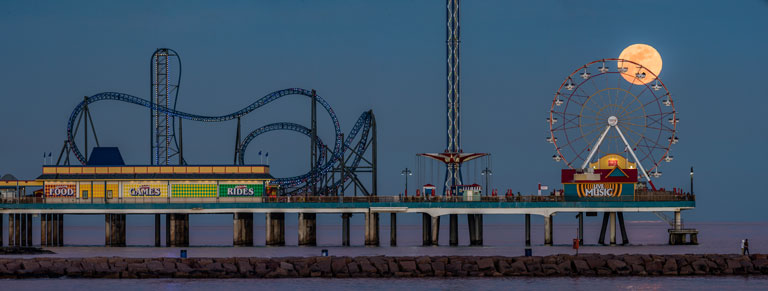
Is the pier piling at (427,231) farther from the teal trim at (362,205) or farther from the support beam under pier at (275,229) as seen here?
the support beam under pier at (275,229)

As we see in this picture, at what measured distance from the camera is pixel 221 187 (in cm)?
11419

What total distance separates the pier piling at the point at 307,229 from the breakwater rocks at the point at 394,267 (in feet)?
111

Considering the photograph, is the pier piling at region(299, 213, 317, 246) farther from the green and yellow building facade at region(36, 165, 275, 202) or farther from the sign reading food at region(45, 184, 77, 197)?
the sign reading food at region(45, 184, 77, 197)

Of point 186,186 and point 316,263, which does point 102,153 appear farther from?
point 316,263

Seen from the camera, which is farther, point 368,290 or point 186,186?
point 186,186

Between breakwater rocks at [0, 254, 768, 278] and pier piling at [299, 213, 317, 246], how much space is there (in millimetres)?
33813

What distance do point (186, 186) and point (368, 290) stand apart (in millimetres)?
47700

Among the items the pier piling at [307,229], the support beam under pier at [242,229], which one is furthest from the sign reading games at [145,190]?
the pier piling at [307,229]

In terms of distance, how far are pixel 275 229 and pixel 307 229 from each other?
9.14 feet

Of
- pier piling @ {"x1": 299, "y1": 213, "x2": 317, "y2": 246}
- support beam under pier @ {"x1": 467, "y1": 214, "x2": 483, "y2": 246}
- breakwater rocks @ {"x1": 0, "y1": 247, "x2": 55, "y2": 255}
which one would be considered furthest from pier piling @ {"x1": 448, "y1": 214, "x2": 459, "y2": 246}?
breakwater rocks @ {"x1": 0, "y1": 247, "x2": 55, "y2": 255}

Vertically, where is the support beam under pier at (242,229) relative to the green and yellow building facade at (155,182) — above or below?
below

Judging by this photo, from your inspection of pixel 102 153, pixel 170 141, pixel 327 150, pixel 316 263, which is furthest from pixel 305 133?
pixel 316 263

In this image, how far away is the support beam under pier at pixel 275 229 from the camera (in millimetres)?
111875

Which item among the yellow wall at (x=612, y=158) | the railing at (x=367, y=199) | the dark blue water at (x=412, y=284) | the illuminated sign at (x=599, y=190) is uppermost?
the yellow wall at (x=612, y=158)
